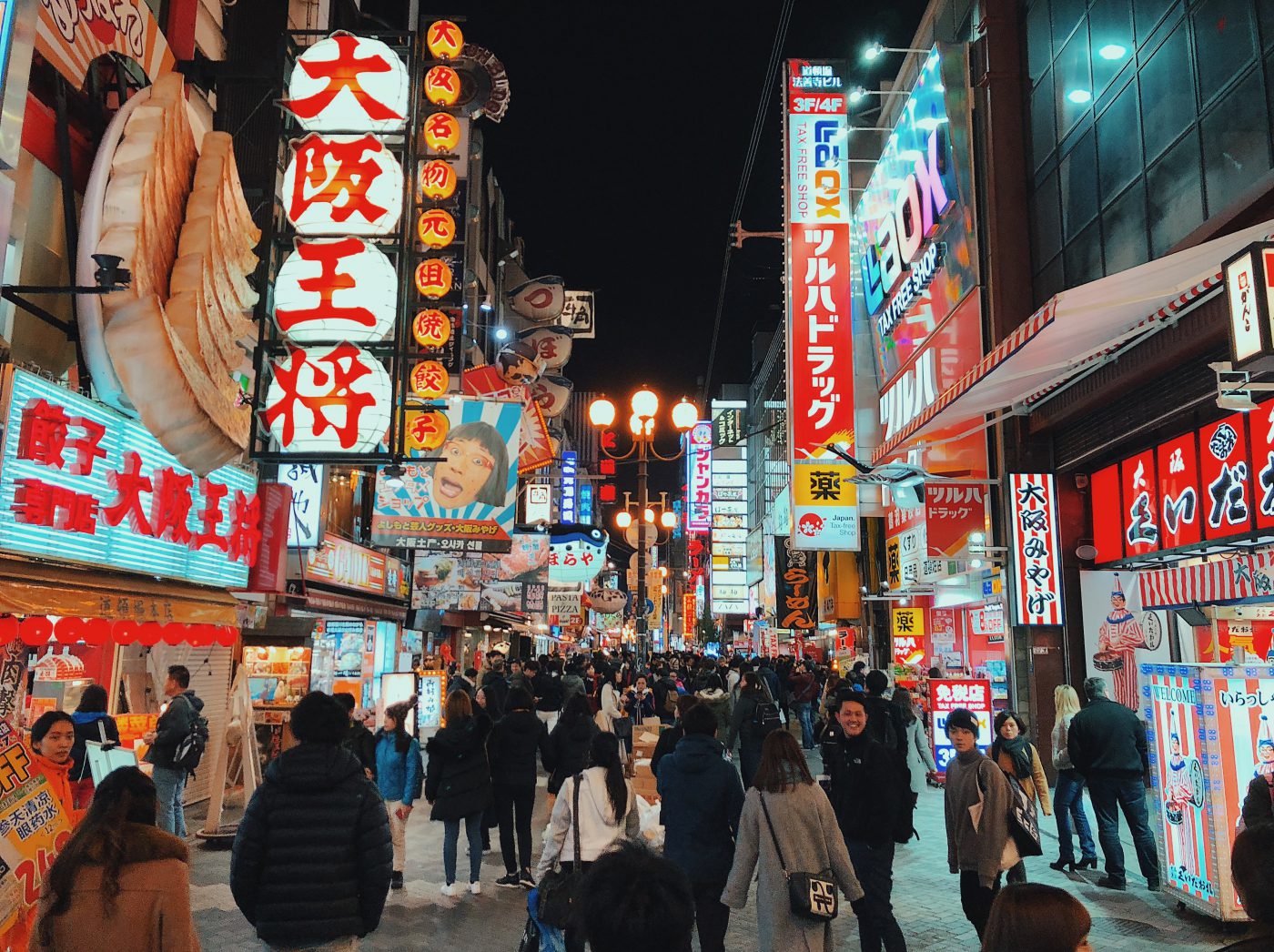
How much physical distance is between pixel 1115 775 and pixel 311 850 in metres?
7.89

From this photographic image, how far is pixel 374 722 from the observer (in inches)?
647

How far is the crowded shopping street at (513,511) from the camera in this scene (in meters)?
5.52

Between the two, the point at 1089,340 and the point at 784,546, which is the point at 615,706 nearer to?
the point at 1089,340

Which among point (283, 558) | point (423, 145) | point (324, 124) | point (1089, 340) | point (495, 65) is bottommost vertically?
point (283, 558)

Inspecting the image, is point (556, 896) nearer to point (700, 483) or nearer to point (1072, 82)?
point (1072, 82)

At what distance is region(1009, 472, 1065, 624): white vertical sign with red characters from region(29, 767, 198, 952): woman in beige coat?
13449 millimetres

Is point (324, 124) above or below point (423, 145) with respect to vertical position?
below

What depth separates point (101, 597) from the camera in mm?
8688

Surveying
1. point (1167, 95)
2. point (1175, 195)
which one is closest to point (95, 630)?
point (1175, 195)

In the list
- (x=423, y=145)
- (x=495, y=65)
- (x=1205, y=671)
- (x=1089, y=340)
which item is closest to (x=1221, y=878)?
(x=1205, y=671)

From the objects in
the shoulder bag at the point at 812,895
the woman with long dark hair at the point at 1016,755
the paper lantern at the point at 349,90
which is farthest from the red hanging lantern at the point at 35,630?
the woman with long dark hair at the point at 1016,755

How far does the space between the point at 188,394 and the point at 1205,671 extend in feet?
29.7

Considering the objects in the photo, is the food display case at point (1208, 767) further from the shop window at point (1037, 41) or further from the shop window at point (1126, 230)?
the shop window at point (1037, 41)

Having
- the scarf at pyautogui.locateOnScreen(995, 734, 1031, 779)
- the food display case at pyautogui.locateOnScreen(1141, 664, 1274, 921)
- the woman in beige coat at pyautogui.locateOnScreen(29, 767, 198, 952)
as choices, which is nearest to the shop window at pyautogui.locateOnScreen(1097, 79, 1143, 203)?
the food display case at pyautogui.locateOnScreen(1141, 664, 1274, 921)
